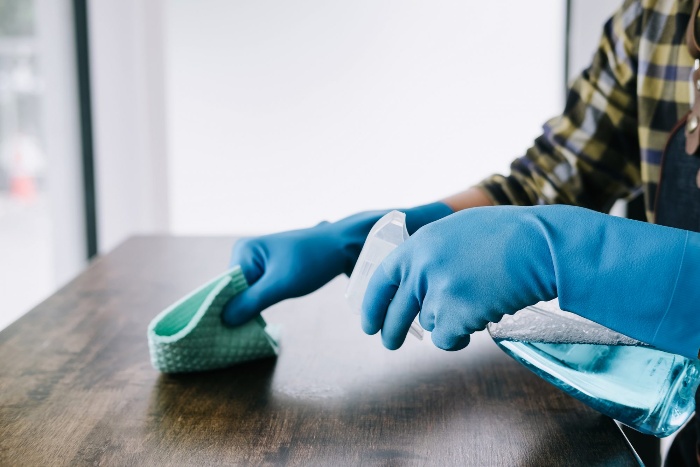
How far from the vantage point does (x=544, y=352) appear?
0.79 meters

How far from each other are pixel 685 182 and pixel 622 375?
1.54 feet

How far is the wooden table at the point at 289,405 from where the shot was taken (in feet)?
2.23

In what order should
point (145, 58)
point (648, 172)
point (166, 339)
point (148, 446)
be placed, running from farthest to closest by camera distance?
1. point (145, 58)
2. point (648, 172)
3. point (166, 339)
4. point (148, 446)

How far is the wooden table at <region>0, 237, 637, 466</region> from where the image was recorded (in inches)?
26.7

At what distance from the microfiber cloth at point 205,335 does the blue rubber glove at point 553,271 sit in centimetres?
23

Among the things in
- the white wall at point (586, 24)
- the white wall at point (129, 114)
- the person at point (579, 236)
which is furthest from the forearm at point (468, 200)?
the white wall at point (129, 114)

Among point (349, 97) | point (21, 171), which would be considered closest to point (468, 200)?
point (349, 97)

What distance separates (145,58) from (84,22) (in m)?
0.35

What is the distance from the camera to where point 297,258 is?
981 millimetres

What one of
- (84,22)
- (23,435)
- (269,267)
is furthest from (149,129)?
(23,435)

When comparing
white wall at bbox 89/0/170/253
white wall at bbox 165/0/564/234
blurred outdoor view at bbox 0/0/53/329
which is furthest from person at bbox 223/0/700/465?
blurred outdoor view at bbox 0/0/53/329

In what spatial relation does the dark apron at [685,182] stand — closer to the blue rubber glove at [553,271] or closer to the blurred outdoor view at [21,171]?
the blue rubber glove at [553,271]

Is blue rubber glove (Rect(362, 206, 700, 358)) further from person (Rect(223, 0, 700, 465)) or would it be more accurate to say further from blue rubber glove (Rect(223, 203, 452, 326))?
blue rubber glove (Rect(223, 203, 452, 326))

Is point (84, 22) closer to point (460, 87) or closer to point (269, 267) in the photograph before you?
point (460, 87)
